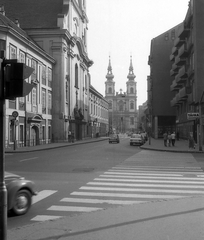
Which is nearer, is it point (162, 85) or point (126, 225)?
point (126, 225)

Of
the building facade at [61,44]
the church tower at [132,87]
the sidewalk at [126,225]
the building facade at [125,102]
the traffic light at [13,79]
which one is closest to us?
the traffic light at [13,79]

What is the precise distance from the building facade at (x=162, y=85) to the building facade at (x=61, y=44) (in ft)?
49.6

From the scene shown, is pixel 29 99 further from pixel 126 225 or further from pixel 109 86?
pixel 109 86

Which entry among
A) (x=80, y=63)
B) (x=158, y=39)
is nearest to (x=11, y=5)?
(x=80, y=63)

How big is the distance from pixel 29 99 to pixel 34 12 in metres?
21.5

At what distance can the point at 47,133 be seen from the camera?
4684 cm

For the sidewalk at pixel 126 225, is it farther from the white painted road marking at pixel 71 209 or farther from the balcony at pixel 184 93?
the balcony at pixel 184 93

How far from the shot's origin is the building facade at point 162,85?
6706 centimetres

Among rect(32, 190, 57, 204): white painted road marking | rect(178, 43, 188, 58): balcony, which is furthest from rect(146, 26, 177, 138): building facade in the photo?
rect(32, 190, 57, 204): white painted road marking

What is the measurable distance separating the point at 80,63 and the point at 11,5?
1587cm

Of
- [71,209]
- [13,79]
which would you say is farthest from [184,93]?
[13,79]

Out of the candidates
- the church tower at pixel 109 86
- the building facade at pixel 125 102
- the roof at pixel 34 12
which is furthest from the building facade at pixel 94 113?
the church tower at pixel 109 86

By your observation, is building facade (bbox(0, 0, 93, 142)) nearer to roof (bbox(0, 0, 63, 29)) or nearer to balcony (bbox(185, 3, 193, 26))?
roof (bbox(0, 0, 63, 29))

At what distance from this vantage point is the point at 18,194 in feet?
24.2
